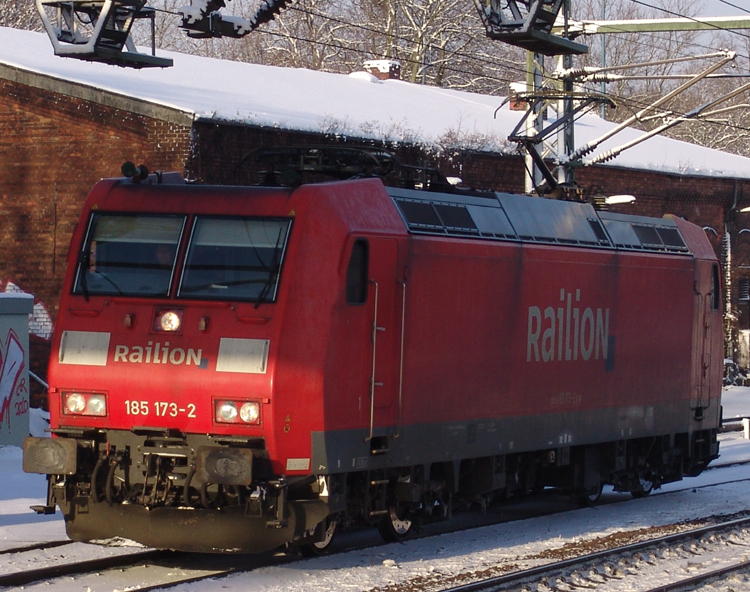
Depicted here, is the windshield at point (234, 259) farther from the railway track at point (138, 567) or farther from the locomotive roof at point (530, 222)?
the railway track at point (138, 567)

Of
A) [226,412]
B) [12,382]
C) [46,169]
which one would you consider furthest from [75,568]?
[46,169]

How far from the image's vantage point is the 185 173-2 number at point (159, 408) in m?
9.27

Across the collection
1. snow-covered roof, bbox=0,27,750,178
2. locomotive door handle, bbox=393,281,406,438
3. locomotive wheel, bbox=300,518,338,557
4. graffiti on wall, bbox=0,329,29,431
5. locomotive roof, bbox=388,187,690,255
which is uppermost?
snow-covered roof, bbox=0,27,750,178

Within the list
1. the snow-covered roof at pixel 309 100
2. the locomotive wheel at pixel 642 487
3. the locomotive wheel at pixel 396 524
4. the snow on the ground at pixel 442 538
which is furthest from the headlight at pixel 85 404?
the snow-covered roof at pixel 309 100

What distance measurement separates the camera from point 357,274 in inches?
384

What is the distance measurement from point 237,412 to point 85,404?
4.23 ft

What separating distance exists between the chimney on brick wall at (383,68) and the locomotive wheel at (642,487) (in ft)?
64.8

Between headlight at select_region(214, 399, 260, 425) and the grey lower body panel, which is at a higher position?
headlight at select_region(214, 399, 260, 425)

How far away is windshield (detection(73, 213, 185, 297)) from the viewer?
9.74 meters

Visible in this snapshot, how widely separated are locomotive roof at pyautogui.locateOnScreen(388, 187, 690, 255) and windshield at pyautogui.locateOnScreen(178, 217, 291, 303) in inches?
52.3

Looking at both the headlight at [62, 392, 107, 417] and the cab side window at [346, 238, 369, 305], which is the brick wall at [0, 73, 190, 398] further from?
the cab side window at [346, 238, 369, 305]

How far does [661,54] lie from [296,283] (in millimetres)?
58624

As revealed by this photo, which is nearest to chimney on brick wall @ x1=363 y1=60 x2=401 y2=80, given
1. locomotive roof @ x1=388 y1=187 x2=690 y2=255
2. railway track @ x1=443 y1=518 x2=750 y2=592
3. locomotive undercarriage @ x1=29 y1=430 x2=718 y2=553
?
locomotive roof @ x1=388 y1=187 x2=690 y2=255

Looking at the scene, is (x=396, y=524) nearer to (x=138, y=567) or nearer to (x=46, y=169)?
(x=138, y=567)
